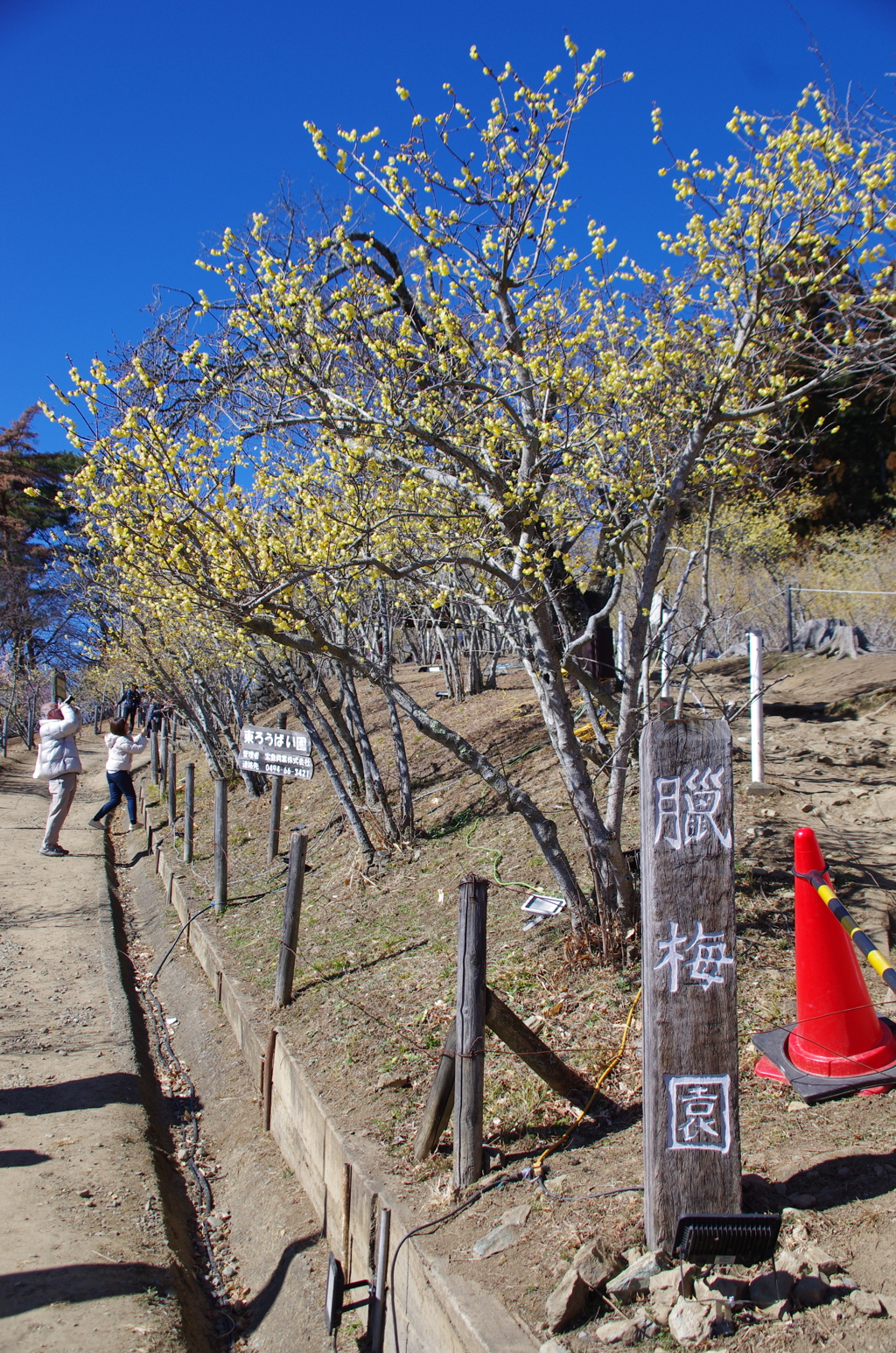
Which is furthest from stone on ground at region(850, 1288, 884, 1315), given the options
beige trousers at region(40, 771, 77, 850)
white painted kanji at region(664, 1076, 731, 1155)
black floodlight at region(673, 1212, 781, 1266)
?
beige trousers at region(40, 771, 77, 850)

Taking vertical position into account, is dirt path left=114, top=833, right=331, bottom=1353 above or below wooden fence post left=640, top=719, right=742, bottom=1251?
below

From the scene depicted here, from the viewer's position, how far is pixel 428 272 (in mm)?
5484

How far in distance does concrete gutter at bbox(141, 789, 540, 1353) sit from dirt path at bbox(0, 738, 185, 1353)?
0.74 metres

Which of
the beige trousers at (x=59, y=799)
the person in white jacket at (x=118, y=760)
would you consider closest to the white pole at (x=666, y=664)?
the beige trousers at (x=59, y=799)

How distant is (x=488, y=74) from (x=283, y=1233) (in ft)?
20.9

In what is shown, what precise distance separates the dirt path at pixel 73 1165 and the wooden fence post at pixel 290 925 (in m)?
1.12

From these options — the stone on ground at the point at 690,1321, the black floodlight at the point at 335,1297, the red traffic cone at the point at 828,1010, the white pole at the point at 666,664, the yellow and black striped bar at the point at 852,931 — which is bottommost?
the black floodlight at the point at 335,1297

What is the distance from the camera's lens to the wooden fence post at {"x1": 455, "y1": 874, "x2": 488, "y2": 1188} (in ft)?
11.5

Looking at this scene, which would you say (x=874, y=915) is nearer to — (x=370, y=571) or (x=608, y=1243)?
(x=608, y=1243)

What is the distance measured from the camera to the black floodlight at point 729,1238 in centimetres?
262

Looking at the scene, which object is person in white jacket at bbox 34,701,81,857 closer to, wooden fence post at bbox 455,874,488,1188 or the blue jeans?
the blue jeans

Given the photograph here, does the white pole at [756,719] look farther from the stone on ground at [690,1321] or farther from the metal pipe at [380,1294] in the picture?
the stone on ground at [690,1321]

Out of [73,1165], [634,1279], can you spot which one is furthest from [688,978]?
[73,1165]

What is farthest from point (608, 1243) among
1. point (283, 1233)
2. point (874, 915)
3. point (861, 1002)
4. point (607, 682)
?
point (607, 682)
